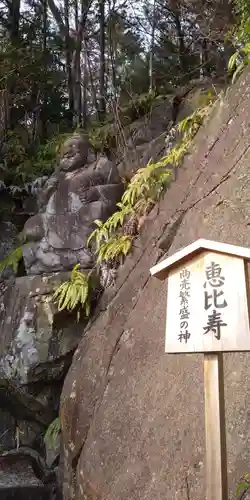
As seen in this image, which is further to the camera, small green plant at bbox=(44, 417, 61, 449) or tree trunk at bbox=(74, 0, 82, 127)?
tree trunk at bbox=(74, 0, 82, 127)

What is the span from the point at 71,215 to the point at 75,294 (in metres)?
1.71

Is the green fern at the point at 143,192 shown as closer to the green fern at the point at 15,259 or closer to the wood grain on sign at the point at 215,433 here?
the green fern at the point at 15,259

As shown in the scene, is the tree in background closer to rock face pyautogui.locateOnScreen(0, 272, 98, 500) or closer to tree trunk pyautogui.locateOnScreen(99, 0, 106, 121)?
tree trunk pyautogui.locateOnScreen(99, 0, 106, 121)

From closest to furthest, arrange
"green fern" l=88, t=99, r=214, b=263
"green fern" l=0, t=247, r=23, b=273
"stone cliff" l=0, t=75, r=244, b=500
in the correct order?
"stone cliff" l=0, t=75, r=244, b=500 → "green fern" l=88, t=99, r=214, b=263 → "green fern" l=0, t=247, r=23, b=273

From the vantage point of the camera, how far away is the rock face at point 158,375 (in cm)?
382

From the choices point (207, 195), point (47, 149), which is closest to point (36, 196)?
point (47, 149)

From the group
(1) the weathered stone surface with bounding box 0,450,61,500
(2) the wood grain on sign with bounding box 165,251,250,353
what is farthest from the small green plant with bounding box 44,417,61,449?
(2) the wood grain on sign with bounding box 165,251,250,353

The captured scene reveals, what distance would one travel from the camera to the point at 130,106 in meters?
10.1

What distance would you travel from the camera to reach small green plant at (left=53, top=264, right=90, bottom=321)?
21.0 feet

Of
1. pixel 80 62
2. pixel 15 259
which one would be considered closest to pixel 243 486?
pixel 15 259

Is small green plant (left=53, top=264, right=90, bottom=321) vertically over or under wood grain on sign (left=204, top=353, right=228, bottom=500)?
over

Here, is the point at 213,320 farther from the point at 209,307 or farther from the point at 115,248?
the point at 115,248

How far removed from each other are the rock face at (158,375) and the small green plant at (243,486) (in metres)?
0.07

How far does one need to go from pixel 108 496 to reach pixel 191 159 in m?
3.89
